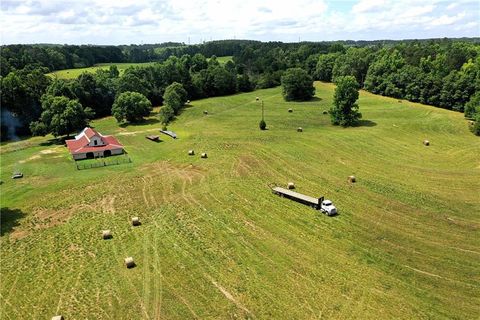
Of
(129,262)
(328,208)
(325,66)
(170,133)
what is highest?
(325,66)

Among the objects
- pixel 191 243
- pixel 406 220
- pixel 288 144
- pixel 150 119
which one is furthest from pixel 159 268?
pixel 150 119

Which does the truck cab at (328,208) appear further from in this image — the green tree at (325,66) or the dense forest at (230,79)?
the green tree at (325,66)

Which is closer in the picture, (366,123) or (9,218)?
(9,218)

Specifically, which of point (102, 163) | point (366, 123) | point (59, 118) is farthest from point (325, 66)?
point (102, 163)

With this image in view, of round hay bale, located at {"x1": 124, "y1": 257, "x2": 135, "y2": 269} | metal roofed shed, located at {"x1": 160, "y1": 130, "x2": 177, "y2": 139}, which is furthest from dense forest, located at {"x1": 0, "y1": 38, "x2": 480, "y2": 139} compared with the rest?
round hay bale, located at {"x1": 124, "y1": 257, "x2": 135, "y2": 269}

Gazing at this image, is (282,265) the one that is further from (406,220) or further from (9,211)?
(9,211)

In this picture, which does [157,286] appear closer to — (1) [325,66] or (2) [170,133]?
(2) [170,133]
